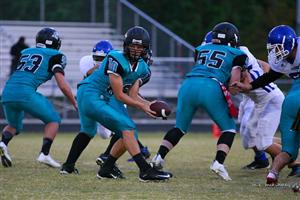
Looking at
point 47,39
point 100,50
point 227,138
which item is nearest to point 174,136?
point 227,138

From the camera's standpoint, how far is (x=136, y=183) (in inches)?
319

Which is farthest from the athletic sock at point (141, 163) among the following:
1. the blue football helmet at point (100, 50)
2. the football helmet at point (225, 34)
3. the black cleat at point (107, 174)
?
the blue football helmet at point (100, 50)

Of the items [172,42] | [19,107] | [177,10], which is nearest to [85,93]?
[19,107]

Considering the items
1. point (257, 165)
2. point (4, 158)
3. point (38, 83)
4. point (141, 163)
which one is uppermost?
point (38, 83)

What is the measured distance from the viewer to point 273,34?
8125 mm

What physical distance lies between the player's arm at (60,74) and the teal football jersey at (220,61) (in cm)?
157

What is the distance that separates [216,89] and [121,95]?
111 centimetres

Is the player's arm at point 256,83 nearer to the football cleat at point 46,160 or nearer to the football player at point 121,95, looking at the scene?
the football player at point 121,95

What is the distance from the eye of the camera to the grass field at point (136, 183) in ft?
23.8

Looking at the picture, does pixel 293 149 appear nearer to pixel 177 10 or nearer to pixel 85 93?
pixel 85 93

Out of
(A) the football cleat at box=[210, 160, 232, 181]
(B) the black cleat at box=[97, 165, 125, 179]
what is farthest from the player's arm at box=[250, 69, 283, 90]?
(B) the black cleat at box=[97, 165, 125, 179]

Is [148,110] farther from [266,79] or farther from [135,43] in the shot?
[266,79]

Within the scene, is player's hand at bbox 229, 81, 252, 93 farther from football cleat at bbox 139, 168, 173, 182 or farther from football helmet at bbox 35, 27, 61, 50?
football helmet at bbox 35, 27, 61, 50

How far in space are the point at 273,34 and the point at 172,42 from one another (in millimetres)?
12463
